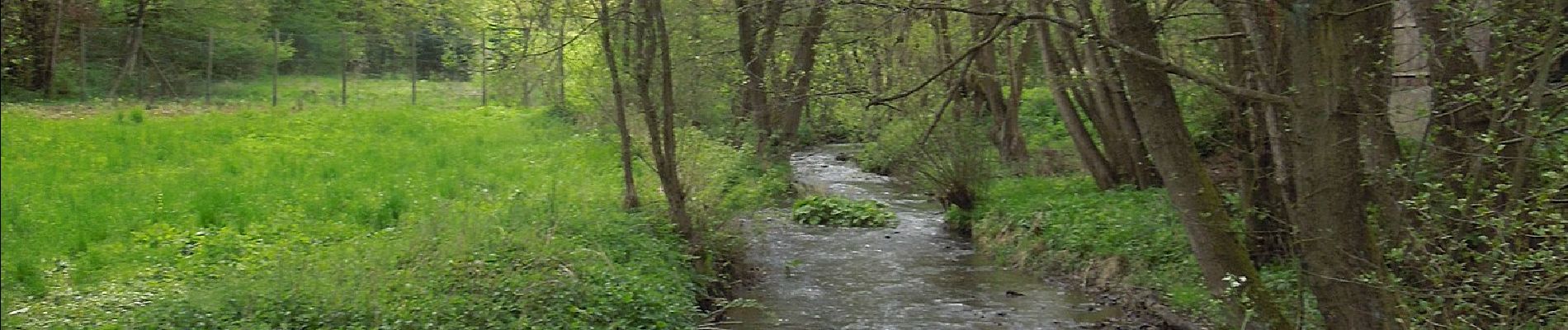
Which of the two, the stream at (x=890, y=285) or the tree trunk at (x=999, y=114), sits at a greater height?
the tree trunk at (x=999, y=114)

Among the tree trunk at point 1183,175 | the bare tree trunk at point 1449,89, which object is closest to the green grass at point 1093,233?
the tree trunk at point 1183,175

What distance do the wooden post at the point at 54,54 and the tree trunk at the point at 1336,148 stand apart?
18111mm

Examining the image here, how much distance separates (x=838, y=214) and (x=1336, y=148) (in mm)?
11063

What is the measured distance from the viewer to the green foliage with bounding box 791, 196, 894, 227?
678 inches

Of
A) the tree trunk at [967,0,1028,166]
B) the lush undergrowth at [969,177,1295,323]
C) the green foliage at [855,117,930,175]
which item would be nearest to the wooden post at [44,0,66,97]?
the green foliage at [855,117,930,175]

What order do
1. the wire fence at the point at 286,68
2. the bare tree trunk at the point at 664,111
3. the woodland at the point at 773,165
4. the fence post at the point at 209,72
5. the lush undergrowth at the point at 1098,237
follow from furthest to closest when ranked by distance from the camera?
the fence post at the point at 209,72 < the wire fence at the point at 286,68 < the bare tree trunk at the point at 664,111 < the lush undergrowth at the point at 1098,237 < the woodland at the point at 773,165

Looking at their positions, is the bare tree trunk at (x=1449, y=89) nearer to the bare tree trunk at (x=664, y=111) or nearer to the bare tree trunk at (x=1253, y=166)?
the bare tree trunk at (x=1253, y=166)

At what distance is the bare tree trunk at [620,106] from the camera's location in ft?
38.8

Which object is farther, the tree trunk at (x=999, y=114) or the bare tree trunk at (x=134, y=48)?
→ the bare tree trunk at (x=134, y=48)

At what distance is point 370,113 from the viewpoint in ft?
78.6

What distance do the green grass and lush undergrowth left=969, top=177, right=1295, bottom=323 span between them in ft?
0.03

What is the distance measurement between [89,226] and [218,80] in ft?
51.5

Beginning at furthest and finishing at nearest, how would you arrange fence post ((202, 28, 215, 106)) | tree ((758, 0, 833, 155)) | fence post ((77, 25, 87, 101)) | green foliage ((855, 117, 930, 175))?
1. fence post ((202, 28, 215, 106))
2. fence post ((77, 25, 87, 101))
3. green foliage ((855, 117, 930, 175))
4. tree ((758, 0, 833, 155))

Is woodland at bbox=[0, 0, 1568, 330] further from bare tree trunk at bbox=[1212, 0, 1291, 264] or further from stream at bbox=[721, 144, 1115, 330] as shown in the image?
stream at bbox=[721, 144, 1115, 330]
